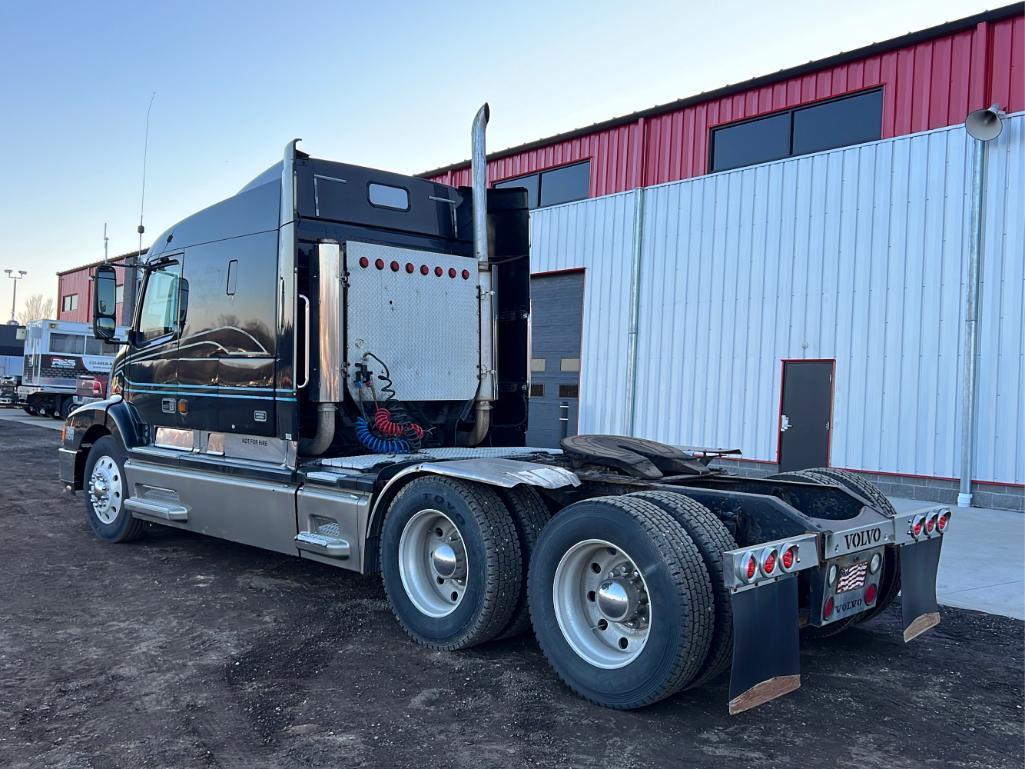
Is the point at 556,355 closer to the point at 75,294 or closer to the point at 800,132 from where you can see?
the point at 800,132

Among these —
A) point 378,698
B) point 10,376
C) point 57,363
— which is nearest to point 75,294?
point 10,376

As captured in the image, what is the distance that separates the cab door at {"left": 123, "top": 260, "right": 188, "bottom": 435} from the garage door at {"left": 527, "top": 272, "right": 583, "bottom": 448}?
367 inches

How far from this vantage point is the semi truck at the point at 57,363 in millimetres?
25203

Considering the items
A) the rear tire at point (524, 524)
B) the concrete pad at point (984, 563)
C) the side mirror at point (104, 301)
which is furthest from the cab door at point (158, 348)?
the concrete pad at point (984, 563)

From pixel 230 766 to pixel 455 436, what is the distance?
3.67m

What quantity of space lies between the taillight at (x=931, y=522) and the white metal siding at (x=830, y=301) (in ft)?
23.6

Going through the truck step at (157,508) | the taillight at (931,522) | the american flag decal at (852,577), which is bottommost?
the truck step at (157,508)

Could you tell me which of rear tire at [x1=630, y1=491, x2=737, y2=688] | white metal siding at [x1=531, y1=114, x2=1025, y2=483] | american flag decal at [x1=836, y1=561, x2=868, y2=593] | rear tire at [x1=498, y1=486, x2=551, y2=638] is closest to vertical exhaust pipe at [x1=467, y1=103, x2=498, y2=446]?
rear tire at [x1=498, y1=486, x2=551, y2=638]

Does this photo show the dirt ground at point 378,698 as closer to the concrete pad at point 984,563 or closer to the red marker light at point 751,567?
the concrete pad at point 984,563

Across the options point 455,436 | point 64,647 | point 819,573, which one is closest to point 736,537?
point 819,573

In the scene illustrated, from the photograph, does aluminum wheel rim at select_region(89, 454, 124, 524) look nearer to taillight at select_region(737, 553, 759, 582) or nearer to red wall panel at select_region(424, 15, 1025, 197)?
taillight at select_region(737, 553, 759, 582)

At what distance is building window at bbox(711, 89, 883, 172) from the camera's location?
12.4 m

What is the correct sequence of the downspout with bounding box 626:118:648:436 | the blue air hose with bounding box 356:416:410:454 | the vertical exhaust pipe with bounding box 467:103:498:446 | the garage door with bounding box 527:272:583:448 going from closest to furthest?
1. the blue air hose with bounding box 356:416:410:454
2. the vertical exhaust pipe with bounding box 467:103:498:446
3. the downspout with bounding box 626:118:648:436
4. the garage door with bounding box 527:272:583:448

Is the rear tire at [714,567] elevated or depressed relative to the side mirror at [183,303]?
depressed
